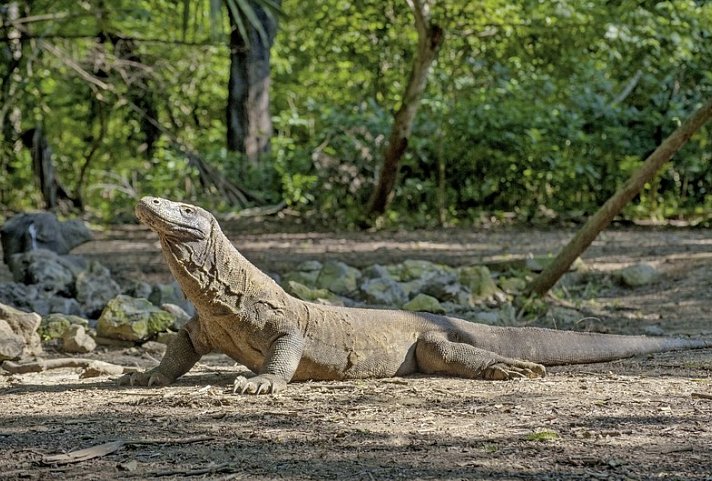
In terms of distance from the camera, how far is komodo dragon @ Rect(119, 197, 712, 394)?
468 centimetres

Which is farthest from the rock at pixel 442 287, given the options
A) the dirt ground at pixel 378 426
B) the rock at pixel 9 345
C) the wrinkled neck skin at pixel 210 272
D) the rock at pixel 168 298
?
the wrinkled neck skin at pixel 210 272

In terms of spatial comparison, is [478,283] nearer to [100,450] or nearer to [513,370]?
[513,370]

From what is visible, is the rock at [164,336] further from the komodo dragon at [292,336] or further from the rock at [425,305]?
the komodo dragon at [292,336]

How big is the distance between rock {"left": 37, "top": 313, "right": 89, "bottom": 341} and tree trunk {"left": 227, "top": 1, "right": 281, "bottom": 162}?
852 centimetres

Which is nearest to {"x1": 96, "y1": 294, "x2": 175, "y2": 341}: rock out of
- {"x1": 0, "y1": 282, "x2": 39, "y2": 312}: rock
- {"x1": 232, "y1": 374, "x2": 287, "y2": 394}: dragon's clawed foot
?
{"x1": 0, "y1": 282, "x2": 39, "y2": 312}: rock

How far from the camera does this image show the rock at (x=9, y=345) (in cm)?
583

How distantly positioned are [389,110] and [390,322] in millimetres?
9628

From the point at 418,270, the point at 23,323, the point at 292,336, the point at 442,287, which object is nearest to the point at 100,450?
the point at 292,336

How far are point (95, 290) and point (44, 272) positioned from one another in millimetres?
432

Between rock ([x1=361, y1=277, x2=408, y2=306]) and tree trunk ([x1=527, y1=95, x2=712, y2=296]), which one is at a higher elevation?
tree trunk ([x1=527, y1=95, x2=712, y2=296])

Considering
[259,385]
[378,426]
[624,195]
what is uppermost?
[624,195]

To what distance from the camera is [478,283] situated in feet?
28.3

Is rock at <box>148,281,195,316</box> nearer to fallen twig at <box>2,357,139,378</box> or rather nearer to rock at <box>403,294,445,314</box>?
rock at <box>403,294,445,314</box>

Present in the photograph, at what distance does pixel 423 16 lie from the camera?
10.8 metres
